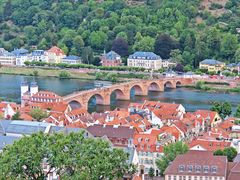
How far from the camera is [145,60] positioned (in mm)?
93000

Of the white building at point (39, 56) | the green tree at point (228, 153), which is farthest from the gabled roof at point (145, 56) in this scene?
the green tree at point (228, 153)

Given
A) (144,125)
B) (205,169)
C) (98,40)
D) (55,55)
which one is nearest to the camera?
(205,169)

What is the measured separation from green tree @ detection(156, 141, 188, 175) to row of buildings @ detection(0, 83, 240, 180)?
1.11m

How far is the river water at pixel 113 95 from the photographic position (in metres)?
68.3

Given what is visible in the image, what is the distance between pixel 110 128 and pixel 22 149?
49.4 feet

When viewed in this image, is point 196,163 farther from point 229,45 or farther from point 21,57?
point 21,57

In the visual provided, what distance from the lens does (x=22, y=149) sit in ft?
98.2

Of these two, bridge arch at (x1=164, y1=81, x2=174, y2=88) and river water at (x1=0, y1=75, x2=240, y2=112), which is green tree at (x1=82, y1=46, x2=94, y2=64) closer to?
river water at (x1=0, y1=75, x2=240, y2=112)

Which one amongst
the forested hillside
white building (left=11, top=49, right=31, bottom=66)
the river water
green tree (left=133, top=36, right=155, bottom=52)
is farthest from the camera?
white building (left=11, top=49, right=31, bottom=66)

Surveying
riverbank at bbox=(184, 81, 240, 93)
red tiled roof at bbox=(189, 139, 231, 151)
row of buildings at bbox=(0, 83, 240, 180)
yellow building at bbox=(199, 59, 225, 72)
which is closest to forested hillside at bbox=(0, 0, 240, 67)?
yellow building at bbox=(199, 59, 225, 72)

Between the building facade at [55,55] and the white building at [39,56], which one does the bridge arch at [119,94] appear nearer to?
the building facade at [55,55]

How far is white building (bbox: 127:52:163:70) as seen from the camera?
92.3 metres

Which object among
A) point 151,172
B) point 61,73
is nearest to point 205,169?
point 151,172

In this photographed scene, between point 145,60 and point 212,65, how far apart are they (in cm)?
883
